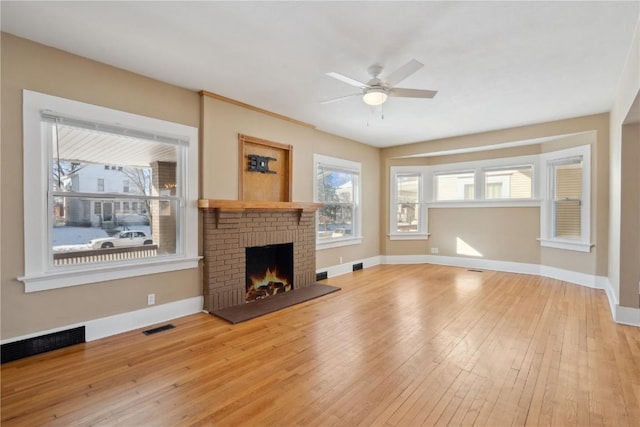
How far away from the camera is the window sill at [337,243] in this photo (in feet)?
18.7

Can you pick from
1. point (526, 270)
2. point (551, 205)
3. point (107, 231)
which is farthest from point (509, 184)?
point (107, 231)

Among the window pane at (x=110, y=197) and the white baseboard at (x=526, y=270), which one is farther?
the white baseboard at (x=526, y=270)

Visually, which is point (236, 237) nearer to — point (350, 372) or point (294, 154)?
point (294, 154)

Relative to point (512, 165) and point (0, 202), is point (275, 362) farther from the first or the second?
point (512, 165)

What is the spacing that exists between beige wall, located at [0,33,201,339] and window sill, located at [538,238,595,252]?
6256mm

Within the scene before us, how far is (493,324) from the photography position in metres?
3.47

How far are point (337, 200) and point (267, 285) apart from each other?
231cm

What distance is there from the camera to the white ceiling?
7.48 feet

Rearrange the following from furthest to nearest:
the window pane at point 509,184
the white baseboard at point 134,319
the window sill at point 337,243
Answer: the window pane at point 509,184 < the window sill at point 337,243 < the white baseboard at point 134,319

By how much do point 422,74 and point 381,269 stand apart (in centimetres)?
424

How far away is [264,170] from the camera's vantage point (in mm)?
4586

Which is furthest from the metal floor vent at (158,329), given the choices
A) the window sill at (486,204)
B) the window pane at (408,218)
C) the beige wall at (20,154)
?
the window sill at (486,204)

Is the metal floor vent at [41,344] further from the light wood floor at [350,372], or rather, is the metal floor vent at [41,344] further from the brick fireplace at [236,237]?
the brick fireplace at [236,237]

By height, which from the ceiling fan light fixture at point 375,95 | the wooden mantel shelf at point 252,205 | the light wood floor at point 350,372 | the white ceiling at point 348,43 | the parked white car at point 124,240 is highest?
the white ceiling at point 348,43
